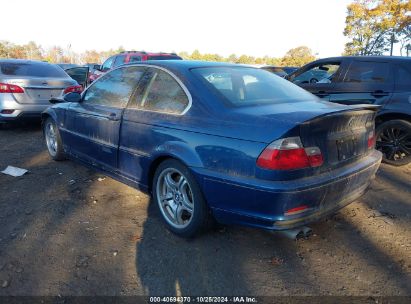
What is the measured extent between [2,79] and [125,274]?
5942mm

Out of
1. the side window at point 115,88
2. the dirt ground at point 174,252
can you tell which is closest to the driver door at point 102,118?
the side window at point 115,88

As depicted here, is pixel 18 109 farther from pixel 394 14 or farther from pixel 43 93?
pixel 394 14

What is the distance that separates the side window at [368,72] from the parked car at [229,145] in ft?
8.09

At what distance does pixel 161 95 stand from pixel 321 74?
4230 mm

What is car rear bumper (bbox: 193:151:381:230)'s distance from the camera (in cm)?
255

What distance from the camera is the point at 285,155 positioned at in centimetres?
254

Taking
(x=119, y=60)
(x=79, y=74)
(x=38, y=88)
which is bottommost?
(x=38, y=88)

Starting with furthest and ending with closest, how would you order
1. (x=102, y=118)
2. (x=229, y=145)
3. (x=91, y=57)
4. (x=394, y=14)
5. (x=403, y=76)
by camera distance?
(x=91, y=57) < (x=394, y=14) < (x=403, y=76) < (x=102, y=118) < (x=229, y=145)

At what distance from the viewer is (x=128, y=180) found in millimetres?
3793

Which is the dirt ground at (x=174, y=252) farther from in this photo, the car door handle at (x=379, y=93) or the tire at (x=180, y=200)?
the car door handle at (x=379, y=93)

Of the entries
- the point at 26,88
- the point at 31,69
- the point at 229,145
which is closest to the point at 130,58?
the point at 31,69

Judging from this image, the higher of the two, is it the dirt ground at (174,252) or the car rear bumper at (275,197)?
the car rear bumper at (275,197)

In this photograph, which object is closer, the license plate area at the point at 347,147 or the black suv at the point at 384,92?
the license plate area at the point at 347,147

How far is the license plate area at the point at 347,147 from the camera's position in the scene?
288 cm
